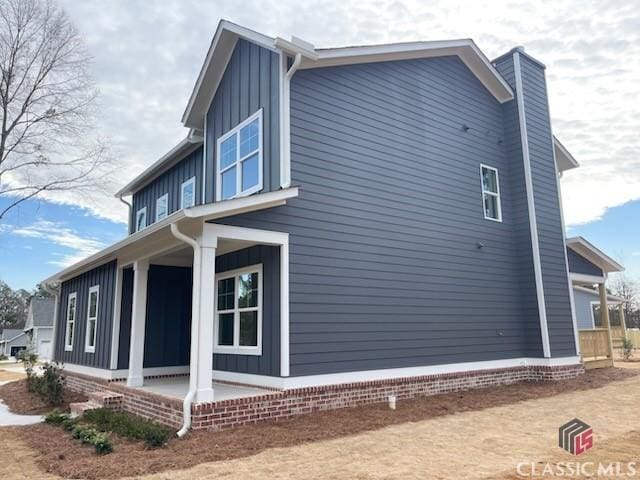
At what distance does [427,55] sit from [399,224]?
4.25m

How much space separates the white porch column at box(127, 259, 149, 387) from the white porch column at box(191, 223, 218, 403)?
280cm

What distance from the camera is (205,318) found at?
6.73 meters

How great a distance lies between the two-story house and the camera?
7637mm

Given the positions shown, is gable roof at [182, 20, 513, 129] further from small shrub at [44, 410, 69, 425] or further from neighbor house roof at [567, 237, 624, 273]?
small shrub at [44, 410, 69, 425]

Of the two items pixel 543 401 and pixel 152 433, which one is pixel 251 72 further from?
pixel 543 401

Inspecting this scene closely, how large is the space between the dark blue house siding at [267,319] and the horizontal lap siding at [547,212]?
7.12 m

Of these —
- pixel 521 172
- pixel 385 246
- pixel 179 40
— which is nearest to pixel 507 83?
pixel 521 172

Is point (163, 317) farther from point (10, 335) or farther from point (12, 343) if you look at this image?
point (10, 335)

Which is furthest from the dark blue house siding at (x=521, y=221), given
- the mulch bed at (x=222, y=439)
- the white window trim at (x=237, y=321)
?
the white window trim at (x=237, y=321)

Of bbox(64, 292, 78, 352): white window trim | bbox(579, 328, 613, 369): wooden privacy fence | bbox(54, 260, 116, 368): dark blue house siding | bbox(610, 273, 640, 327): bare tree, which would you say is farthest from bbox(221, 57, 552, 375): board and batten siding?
bbox(610, 273, 640, 327): bare tree

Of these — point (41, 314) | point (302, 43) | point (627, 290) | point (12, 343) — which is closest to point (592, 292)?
A: point (302, 43)

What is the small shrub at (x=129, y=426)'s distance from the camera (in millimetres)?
5867

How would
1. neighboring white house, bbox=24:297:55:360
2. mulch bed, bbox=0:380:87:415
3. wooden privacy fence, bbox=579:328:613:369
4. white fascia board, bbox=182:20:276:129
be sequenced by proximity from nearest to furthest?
white fascia board, bbox=182:20:276:129
mulch bed, bbox=0:380:87:415
wooden privacy fence, bbox=579:328:613:369
neighboring white house, bbox=24:297:55:360

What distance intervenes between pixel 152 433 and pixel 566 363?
9.72 meters
